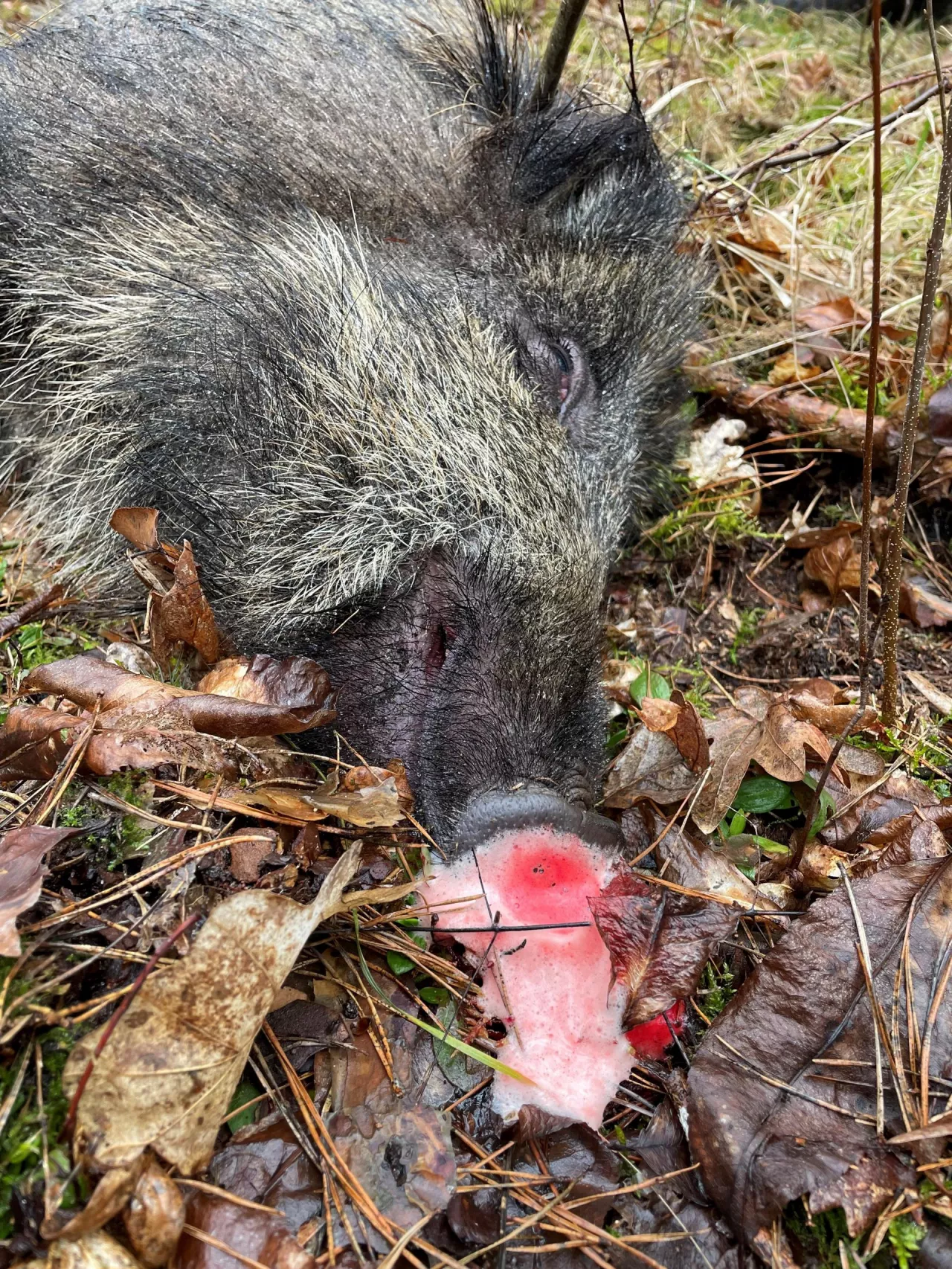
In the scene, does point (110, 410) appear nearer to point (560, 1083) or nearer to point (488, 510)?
point (488, 510)

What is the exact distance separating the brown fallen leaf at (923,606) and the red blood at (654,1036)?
1.80 m

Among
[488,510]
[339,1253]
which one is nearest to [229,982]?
[339,1253]

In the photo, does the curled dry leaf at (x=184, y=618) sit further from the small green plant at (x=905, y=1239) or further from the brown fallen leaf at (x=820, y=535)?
the brown fallen leaf at (x=820, y=535)

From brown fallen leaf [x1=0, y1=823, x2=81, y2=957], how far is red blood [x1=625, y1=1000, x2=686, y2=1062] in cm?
117

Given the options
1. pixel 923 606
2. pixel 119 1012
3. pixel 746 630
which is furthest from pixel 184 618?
pixel 923 606

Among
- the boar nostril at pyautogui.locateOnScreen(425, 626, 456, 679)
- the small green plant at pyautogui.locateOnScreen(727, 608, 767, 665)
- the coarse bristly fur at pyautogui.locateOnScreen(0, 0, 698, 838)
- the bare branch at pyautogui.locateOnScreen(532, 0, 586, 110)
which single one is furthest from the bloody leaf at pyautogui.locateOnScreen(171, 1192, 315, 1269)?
the bare branch at pyautogui.locateOnScreen(532, 0, 586, 110)

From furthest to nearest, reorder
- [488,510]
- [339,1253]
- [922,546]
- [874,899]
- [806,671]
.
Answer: [922,546] < [806,671] < [488,510] < [874,899] < [339,1253]

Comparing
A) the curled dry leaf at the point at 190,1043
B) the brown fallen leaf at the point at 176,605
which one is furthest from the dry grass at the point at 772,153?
the curled dry leaf at the point at 190,1043

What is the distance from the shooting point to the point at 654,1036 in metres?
1.97

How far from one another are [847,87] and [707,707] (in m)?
4.79

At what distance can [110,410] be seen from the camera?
8.92 feet

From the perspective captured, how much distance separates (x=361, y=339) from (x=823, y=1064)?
6.56 feet

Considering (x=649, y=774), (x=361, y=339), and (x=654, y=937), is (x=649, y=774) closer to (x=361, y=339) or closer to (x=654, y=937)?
(x=654, y=937)

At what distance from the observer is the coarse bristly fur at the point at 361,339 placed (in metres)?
2.32
